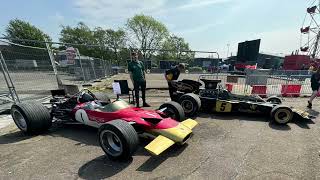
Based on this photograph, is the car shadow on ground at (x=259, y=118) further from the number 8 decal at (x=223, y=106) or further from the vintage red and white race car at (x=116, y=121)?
the vintage red and white race car at (x=116, y=121)

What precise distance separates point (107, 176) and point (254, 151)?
9.29 ft

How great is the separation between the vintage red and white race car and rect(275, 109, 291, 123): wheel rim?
2595mm

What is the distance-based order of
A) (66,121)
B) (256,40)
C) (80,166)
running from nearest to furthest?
1. (80,166)
2. (66,121)
3. (256,40)

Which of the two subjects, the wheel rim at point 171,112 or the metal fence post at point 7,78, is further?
the metal fence post at point 7,78

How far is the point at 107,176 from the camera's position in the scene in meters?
3.72

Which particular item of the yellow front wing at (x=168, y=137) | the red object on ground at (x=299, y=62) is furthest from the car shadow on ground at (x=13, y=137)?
the red object on ground at (x=299, y=62)

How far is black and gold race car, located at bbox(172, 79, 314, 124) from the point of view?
6430mm

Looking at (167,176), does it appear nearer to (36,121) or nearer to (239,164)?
(239,164)

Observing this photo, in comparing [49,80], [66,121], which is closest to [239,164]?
[66,121]

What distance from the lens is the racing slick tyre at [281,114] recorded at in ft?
20.8

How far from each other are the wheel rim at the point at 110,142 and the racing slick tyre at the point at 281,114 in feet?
14.3

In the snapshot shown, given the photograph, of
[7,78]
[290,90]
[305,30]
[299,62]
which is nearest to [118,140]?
[7,78]

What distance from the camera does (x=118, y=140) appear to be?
13.8 ft

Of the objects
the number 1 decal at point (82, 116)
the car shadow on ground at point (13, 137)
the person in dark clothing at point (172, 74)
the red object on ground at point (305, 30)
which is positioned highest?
the red object on ground at point (305, 30)
